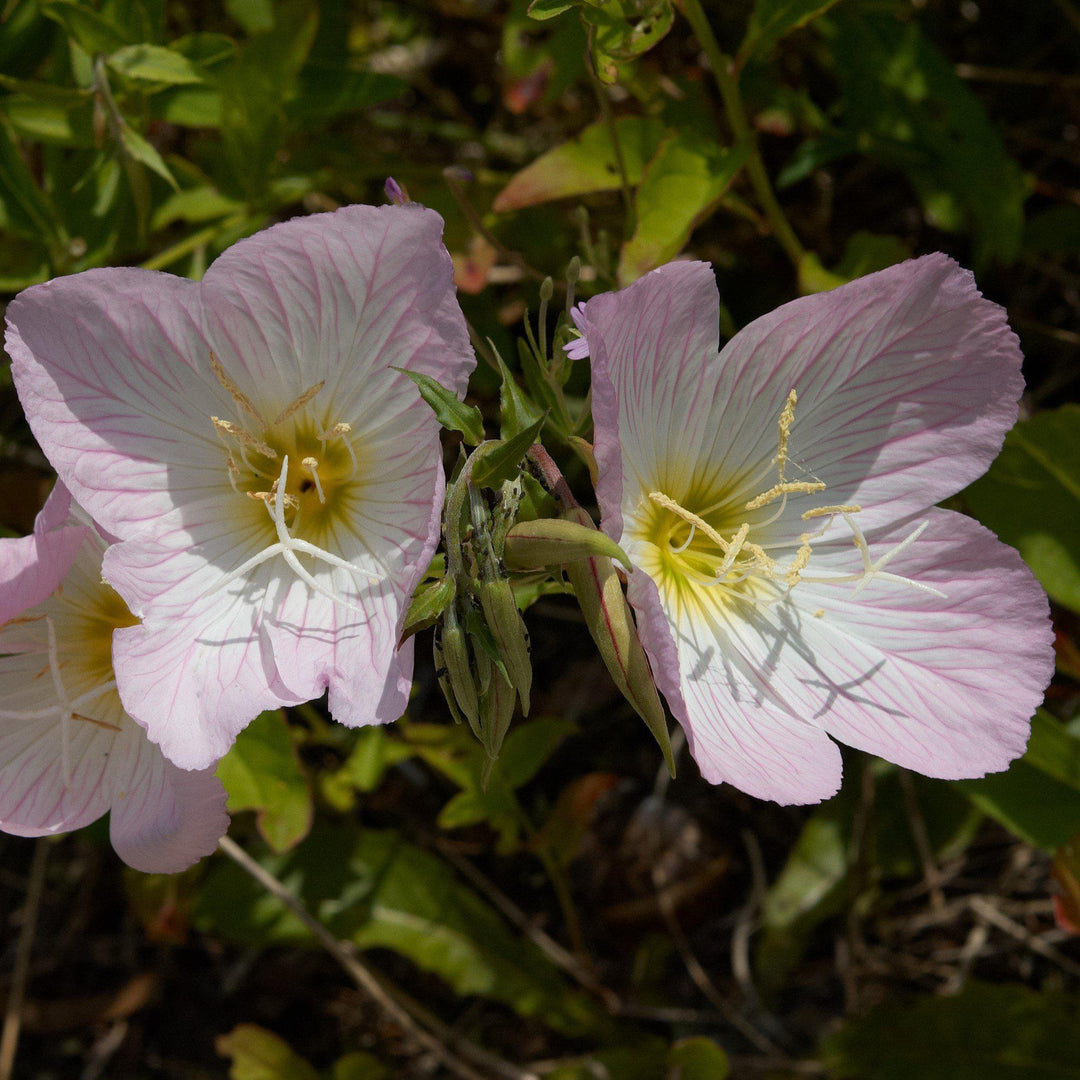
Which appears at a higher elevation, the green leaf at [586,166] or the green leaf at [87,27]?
the green leaf at [87,27]

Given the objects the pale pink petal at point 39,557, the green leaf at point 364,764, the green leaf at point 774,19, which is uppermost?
the green leaf at point 774,19

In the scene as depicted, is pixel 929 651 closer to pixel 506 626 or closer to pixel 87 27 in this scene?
pixel 506 626

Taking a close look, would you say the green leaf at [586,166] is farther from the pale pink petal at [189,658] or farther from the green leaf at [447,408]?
the pale pink petal at [189,658]

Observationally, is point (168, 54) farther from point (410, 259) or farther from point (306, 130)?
point (410, 259)

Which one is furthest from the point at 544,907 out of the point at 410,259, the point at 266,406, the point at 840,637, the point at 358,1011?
the point at 410,259

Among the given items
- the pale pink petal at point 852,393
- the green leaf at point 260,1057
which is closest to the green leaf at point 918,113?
the pale pink petal at point 852,393

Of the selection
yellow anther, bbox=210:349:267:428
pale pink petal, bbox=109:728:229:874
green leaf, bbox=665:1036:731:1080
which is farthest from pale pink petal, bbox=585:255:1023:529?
green leaf, bbox=665:1036:731:1080
